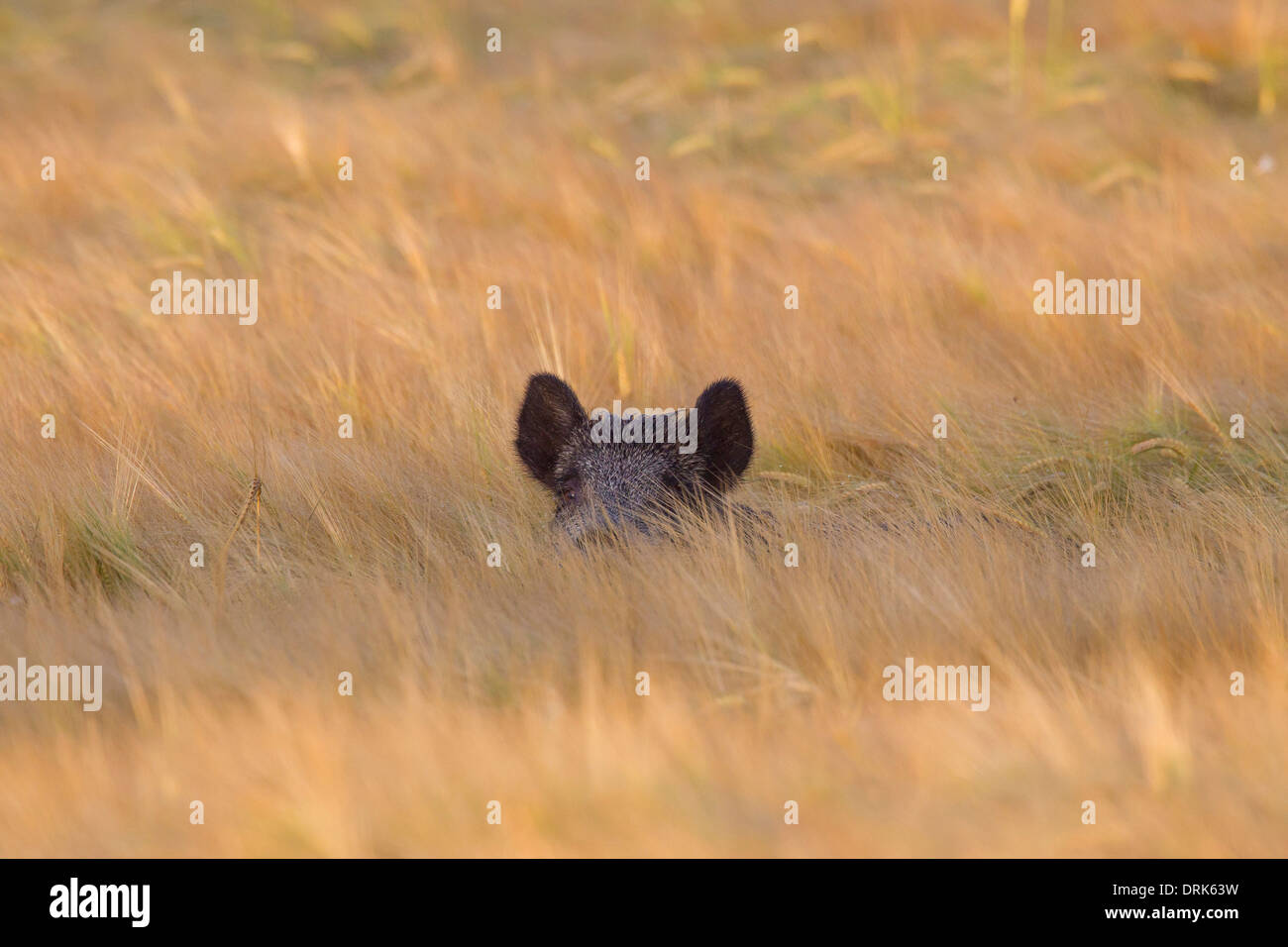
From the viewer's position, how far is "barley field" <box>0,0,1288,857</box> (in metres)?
3.44

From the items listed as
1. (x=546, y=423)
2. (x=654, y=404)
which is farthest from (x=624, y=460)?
(x=654, y=404)

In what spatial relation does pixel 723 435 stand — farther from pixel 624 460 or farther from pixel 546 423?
pixel 546 423

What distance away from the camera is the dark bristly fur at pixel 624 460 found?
5.43 meters

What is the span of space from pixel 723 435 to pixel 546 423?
71cm

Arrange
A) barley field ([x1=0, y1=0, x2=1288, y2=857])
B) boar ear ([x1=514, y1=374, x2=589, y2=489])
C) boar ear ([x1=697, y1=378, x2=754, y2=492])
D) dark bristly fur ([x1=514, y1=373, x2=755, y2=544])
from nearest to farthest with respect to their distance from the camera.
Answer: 1. barley field ([x1=0, y1=0, x2=1288, y2=857])
2. dark bristly fur ([x1=514, y1=373, x2=755, y2=544])
3. boar ear ([x1=697, y1=378, x2=754, y2=492])
4. boar ear ([x1=514, y1=374, x2=589, y2=489])

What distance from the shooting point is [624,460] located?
5.59 metres

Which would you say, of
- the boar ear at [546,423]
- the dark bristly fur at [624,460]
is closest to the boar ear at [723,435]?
the dark bristly fur at [624,460]

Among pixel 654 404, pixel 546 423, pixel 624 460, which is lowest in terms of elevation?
pixel 624 460

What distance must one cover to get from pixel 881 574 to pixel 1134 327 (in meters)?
3.66

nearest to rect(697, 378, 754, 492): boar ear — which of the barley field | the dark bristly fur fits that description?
the dark bristly fur

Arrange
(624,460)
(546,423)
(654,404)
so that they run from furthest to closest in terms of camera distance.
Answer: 1. (654,404)
2. (546,423)
3. (624,460)

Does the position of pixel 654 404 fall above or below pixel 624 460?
above

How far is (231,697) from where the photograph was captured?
159 inches

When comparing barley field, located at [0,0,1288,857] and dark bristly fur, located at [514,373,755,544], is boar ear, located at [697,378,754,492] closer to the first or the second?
dark bristly fur, located at [514,373,755,544]
